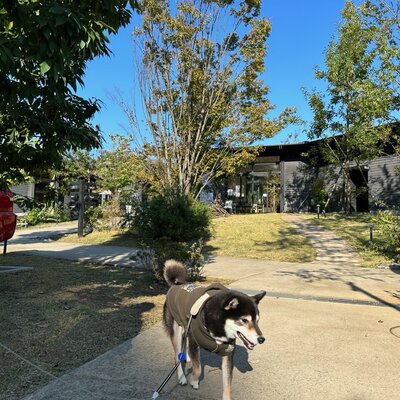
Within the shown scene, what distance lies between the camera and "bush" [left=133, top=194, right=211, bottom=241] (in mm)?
8820

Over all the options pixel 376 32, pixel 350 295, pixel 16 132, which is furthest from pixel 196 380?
pixel 376 32

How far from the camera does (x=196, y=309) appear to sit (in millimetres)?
3039

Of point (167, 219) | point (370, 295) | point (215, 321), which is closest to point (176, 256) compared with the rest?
Answer: point (167, 219)

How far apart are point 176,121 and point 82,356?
14782 mm

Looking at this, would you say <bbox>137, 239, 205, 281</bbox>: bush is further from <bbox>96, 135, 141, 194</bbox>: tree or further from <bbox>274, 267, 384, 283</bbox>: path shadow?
<bbox>96, 135, 141, 194</bbox>: tree

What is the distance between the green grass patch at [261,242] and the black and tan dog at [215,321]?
806 cm

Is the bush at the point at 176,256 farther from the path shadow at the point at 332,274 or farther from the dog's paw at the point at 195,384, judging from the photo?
the dog's paw at the point at 195,384

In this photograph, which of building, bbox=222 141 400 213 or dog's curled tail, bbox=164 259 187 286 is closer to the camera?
dog's curled tail, bbox=164 259 187 286

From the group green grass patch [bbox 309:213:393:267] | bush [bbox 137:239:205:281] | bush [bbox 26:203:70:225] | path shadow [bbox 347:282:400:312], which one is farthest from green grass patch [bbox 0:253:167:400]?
bush [bbox 26:203:70:225]

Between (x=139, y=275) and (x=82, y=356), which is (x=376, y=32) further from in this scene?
(x=82, y=356)

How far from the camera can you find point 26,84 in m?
3.98

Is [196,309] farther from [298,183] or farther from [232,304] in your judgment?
[298,183]

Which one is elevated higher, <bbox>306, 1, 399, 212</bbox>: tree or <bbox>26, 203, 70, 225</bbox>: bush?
<bbox>306, 1, 399, 212</bbox>: tree

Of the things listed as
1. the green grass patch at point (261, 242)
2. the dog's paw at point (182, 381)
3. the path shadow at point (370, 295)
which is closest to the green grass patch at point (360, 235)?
the green grass patch at point (261, 242)
